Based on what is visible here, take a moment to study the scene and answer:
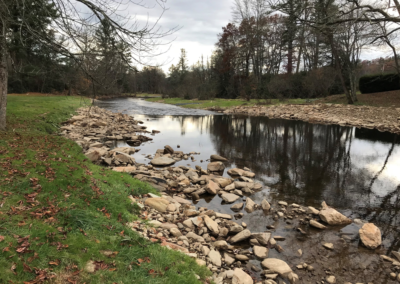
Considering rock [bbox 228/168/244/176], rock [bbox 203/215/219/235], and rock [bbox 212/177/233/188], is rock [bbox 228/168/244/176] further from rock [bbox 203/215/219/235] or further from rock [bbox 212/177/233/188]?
rock [bbox 203/215/219/235]

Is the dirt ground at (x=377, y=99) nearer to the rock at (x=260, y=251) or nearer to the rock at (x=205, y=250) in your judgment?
the rock at (x=260, y=251)

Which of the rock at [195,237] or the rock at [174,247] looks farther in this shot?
the rock at [195,237]

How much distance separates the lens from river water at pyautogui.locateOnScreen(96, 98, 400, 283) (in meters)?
4.36

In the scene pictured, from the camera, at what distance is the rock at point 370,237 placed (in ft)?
14.8

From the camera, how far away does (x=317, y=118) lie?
22.1m

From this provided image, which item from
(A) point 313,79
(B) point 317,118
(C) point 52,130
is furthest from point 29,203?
(A) point 313,79

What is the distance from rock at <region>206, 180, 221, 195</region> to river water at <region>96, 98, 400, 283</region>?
0.19 meters

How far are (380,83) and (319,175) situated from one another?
24693mm

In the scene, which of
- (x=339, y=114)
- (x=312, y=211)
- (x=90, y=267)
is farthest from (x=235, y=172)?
(x=339, y=114)

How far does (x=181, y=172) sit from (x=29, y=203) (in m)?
5.23

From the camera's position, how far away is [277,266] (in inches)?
152

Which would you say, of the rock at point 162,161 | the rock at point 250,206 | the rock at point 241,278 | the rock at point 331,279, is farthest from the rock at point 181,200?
the rock at point 331,279

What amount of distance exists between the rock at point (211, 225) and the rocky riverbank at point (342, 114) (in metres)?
17.3

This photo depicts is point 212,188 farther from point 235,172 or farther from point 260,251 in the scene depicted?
point 260,251
